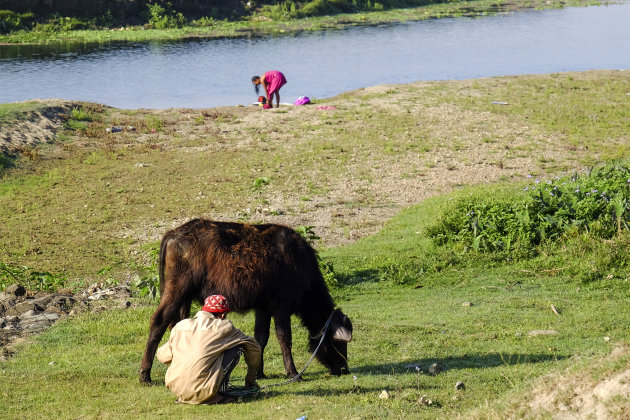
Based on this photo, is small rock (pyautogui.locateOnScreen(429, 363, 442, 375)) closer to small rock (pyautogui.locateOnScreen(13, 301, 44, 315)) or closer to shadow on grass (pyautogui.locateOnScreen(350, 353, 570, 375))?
shadow on grass (pyautogui.locateOnScreen(350, 353, 570, 375))

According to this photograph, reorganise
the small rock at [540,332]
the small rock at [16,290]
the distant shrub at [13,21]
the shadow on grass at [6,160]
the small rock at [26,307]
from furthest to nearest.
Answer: the distant shrub at [13,21]
the shadow on grass at [6,160]
the small rock at [16,290]
the small rock at [26,307]
the small rock at [540,332]

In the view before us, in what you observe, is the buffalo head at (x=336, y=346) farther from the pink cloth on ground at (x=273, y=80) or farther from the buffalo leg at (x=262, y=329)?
the pink cloth on ground at (x=273, y=80)

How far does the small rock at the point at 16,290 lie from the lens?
10539 mm

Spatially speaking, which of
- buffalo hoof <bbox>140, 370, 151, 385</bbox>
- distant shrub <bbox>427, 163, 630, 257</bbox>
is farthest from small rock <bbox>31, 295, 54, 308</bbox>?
distant shrub <bbox>427, 163, 630, 257</bbox>

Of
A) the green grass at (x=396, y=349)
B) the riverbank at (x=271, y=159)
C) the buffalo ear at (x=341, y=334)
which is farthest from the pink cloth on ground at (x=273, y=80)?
the buffalo ear at (x=341, y=334)

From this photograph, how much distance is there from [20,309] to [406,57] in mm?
30841

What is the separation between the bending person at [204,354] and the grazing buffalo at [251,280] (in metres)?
0.52

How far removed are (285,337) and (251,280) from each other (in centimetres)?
66

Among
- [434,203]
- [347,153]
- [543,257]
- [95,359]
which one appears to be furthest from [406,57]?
[95,359]

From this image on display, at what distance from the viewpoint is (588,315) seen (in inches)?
333

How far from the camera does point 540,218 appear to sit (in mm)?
11164

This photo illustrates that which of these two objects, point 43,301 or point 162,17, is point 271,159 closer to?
point 43,301

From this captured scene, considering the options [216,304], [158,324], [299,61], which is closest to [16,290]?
[158,324]

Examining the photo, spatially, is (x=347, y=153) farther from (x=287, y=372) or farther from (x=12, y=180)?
(x=287, y=372)
